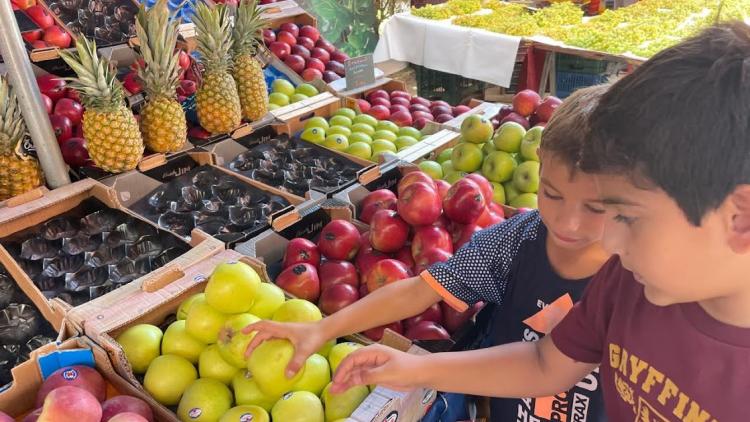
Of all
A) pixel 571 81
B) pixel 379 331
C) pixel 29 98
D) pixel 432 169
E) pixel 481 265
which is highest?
pixel 29 98

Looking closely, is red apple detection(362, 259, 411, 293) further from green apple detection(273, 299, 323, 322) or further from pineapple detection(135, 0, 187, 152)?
pineapple detection(135, 0, 187, 152)

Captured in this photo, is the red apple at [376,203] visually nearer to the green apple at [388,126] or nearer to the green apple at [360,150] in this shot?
the green apple at [360,150]

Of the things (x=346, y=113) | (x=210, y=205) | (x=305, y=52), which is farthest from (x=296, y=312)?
(x=305, y=52)

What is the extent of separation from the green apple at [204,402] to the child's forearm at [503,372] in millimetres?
554

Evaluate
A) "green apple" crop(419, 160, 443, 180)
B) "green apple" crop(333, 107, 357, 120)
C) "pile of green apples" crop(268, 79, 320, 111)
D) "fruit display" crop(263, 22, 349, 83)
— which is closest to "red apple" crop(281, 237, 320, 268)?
"green apple" crop(419, 160, 443, 180)

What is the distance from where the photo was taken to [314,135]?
2980 mm

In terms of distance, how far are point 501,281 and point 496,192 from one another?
3.28ft

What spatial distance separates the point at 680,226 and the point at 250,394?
1073 mm

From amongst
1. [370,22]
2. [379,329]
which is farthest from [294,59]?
[370,22]

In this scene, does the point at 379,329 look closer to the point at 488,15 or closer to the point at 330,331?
the point at 330,331

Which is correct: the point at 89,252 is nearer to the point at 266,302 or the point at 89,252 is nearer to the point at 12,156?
the point at 12,156

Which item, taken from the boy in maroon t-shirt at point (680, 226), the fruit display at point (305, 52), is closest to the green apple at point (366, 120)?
the fruit display at point (305, 52)

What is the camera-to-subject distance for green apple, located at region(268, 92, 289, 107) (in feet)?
11.3

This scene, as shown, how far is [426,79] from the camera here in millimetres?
6387
